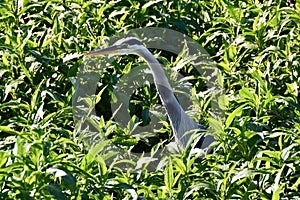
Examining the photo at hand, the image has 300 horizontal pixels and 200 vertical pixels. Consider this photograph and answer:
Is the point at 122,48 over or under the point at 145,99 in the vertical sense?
over

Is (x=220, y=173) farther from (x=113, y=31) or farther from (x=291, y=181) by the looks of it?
(x=113, y=31)

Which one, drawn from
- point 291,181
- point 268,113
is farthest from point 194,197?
→ point 268,113

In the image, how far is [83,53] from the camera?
491 centimetres

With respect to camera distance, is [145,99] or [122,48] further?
[145,99]

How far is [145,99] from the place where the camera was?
4.80 metres

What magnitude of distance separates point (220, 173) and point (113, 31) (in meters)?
1.75

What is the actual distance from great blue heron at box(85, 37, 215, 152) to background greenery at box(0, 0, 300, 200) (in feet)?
0.40

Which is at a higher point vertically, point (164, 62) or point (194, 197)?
point (164, 62)

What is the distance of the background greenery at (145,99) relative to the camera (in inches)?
138

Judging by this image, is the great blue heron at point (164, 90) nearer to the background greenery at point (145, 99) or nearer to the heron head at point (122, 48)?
the heron head at point (122, 48)

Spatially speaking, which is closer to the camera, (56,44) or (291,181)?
(291,181)

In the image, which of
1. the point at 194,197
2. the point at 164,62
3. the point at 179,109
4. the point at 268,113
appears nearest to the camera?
the point at 194,197

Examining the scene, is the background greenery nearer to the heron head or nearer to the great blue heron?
the great blue heron

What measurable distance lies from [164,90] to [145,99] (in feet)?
0.88
